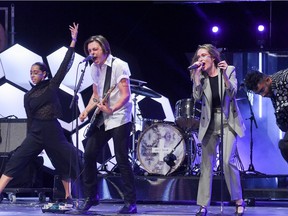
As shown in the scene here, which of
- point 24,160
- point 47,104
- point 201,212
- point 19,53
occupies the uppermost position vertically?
point 19,53

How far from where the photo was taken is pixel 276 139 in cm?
1062

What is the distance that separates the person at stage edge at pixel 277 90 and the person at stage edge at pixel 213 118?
0.28m

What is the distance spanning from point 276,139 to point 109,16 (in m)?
3.33

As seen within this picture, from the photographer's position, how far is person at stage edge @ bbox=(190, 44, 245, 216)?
6.93m

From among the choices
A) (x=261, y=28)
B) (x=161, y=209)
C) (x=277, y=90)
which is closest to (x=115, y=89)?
(x=277, y=90)

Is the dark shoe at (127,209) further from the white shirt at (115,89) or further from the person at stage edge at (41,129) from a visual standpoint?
the person at stage edge at (41,129)

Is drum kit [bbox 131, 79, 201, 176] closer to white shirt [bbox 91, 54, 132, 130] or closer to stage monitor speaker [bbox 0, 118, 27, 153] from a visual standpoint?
stage monitor speaker [bbox 0, 118, 27, 153]

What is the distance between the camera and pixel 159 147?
9719 mm

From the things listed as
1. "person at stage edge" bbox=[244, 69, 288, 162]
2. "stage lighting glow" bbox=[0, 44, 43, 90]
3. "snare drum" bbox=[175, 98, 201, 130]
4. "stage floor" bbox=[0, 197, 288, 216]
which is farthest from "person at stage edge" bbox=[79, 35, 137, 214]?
"stage lighting glow" bbox=[0, 44, 43, 90]

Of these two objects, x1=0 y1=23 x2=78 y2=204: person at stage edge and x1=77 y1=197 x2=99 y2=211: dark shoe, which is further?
x1=0 y1=23 x2=78 y2=204: person at stage edge

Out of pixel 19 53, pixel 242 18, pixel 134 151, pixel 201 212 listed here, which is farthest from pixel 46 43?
pixel 201 212

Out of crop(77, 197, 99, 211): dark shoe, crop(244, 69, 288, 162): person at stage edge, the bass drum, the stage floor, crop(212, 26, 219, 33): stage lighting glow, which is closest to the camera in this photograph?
crop(244, 69, 288, 162): person at stage edge

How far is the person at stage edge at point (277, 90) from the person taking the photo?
6.56 m

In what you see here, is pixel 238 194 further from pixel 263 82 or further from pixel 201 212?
pixel 263 82
